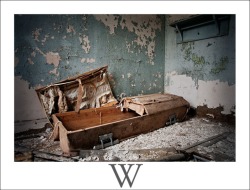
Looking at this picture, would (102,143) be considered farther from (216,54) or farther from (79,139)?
(216,54)

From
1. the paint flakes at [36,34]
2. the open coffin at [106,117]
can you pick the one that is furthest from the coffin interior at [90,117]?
the paint flakes at [36,34]

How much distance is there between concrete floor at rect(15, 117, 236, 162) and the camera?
8.76 feet

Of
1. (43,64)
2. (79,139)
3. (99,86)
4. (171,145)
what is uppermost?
(43,64)

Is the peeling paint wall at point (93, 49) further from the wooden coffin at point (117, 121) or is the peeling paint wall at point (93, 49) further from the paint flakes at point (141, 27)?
the wooden coffin at point (117, 121)

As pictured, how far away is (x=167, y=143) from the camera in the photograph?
316 cm

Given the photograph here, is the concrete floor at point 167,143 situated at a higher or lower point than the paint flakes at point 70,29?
lower

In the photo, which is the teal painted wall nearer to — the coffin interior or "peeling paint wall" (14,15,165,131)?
"peeling paint wall" (14,15,165,131)

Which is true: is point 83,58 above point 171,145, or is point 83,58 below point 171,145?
above

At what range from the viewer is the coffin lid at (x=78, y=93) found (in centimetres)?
337

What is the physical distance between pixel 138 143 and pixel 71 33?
8.29ft

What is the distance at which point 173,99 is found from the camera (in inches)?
166

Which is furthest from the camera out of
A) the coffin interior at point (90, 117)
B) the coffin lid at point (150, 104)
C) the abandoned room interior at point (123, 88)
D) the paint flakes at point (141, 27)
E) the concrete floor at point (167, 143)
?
the paint flakes at point (141, 27)

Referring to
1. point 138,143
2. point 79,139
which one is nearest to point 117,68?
point 138,143

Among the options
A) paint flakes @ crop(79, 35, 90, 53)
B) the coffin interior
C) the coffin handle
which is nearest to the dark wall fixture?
paint flakes @ crop(79, 35, 90, 53)
